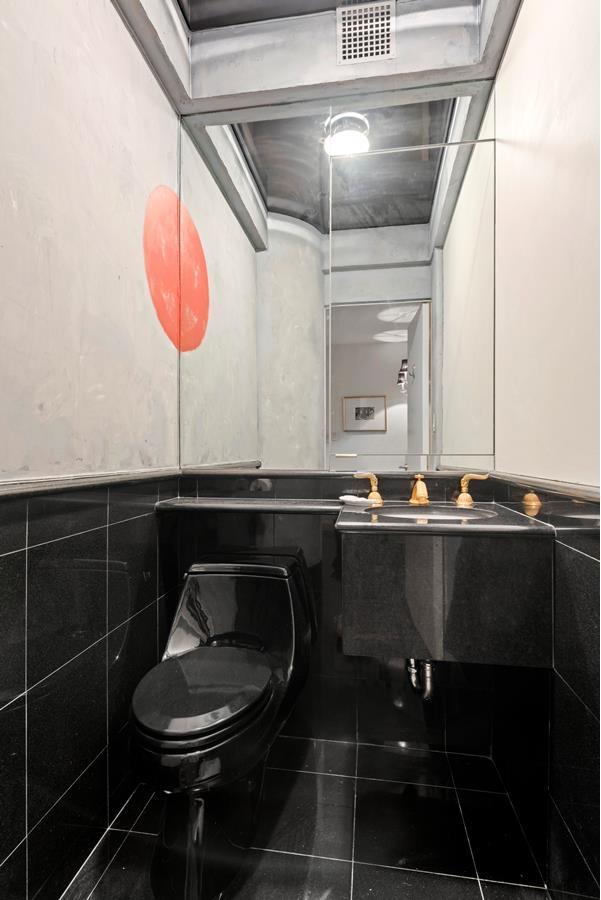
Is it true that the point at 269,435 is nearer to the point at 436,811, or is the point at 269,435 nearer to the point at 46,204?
the point at 46,204

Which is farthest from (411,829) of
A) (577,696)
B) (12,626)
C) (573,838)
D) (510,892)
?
(12,626)

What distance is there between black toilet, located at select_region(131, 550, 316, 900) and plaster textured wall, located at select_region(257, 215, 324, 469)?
1.38ft

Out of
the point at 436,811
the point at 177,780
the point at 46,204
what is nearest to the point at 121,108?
the point at 46,204

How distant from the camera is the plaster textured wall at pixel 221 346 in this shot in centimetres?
177

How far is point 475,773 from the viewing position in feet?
4.87

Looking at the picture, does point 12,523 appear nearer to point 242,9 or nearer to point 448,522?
point 448,522

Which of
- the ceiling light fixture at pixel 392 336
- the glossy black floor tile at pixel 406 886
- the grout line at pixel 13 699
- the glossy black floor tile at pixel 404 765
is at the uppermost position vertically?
the ceiling light fixture at pixel 392 336

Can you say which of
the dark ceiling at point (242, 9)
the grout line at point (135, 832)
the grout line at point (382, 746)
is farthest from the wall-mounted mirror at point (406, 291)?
the grout line at point (135, 832)

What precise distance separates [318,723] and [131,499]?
3.47 feet

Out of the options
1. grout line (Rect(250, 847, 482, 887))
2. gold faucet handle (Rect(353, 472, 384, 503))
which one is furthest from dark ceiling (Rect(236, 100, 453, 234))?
grout line (Rect(250, 847, 482, 887))

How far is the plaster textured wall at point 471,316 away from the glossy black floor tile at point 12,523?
1314 millimetres

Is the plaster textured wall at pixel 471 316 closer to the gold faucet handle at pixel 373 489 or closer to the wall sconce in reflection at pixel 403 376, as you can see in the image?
the wall sconce in reflection at pixel 403 376

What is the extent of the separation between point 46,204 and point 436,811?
1.95 m

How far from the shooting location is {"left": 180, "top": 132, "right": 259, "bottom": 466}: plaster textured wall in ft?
5.82
